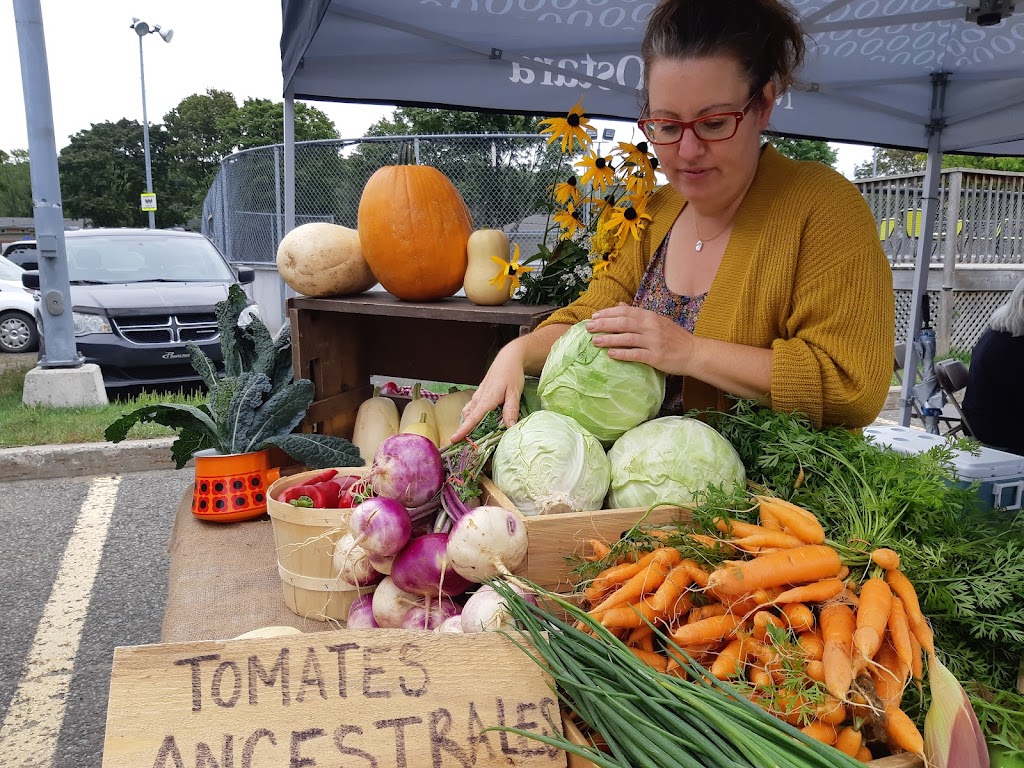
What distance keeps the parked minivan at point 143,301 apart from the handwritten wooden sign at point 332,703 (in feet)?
21.7

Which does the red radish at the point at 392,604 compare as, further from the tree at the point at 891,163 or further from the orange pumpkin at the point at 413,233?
the tree at the point at 891,163

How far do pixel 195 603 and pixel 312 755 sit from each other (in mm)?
1038

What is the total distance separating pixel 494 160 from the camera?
996 cm

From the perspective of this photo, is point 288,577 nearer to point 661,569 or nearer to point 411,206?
point 661,569

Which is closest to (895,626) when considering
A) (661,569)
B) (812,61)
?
(661,569)

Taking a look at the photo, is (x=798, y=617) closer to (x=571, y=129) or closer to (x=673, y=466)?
(x=673, y=466)

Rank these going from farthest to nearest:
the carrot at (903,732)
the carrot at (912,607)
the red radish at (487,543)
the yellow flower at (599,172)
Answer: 1. the yellow flower at (599,172)
2. the red radish at (487,543)
3. the carrot at (912,607)
4. the carrot at (903,732)

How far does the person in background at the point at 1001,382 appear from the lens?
4258 mm

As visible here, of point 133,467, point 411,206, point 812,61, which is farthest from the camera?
point 133,467

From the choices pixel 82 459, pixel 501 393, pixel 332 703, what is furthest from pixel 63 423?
pixel 332 703

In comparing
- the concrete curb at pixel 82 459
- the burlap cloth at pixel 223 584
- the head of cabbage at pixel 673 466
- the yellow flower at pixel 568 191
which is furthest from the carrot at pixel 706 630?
the concrete curb at pixel 82 459

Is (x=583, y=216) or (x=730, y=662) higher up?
(x=583, y=216)

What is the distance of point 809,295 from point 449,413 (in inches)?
57.4

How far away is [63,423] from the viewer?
6.44m
